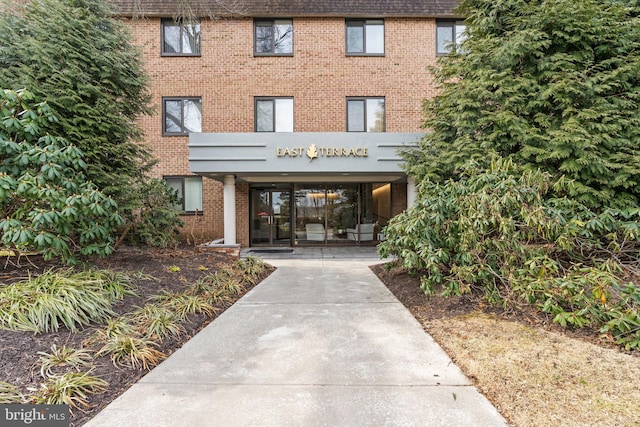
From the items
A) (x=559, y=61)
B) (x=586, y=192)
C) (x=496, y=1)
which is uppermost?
(x=496, y=1)

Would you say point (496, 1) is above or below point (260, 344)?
above

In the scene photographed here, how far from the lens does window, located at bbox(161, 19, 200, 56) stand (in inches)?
473

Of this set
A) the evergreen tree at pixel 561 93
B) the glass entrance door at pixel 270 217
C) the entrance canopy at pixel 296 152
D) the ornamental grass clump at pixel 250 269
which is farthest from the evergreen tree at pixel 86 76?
the evergreen tree at pixel 561 93

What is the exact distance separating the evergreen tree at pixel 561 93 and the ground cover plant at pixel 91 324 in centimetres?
536

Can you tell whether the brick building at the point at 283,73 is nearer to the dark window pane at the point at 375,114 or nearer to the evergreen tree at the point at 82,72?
the dark window pane at the point at 375,114

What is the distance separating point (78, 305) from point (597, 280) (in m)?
6.20

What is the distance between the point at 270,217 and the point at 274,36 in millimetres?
7033

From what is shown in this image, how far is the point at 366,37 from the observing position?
12.1 m

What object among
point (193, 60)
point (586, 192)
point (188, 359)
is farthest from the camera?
point (193, 60)

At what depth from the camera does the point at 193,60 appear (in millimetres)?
12000

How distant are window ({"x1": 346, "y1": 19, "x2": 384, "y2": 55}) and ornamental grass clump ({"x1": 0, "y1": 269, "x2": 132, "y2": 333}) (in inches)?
456

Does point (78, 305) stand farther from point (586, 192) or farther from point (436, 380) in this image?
point (586, 192)

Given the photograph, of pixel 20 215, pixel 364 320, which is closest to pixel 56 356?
pixel 20 215

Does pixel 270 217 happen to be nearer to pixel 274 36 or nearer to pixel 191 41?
pixel 274 36
